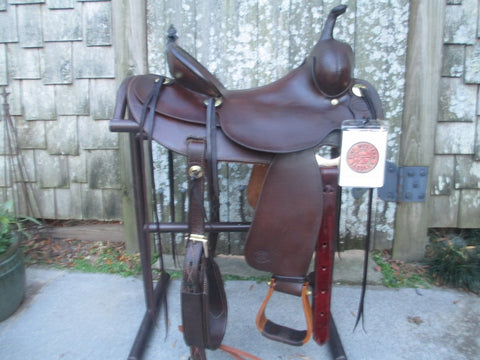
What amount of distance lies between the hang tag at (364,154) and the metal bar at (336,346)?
722mm

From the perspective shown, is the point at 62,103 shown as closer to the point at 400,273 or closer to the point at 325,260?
the point at 325,260

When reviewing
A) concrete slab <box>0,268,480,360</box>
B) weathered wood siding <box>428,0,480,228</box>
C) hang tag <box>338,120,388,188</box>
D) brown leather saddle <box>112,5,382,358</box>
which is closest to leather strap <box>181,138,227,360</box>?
brown leather saddle <box>112,5,382,358</box>

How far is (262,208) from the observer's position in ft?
3.72

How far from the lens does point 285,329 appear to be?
1.22 meters

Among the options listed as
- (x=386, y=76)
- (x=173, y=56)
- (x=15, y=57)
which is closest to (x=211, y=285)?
(x=173, y=56)

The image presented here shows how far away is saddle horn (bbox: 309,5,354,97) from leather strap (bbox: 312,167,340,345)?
29 centimetres

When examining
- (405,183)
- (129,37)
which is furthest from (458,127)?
(129,37)

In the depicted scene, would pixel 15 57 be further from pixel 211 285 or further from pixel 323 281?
pixel 323 281

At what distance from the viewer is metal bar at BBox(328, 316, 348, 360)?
4.19 ft

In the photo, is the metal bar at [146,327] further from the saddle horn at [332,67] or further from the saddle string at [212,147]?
the saddle horn at [332,67]

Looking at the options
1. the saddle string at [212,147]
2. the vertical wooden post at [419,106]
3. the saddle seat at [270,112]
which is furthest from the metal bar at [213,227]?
the vertical wooden post at [419,106]

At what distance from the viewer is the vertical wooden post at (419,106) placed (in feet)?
5.69

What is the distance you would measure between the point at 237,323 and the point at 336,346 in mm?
448

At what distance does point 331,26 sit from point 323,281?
3.08 ft
